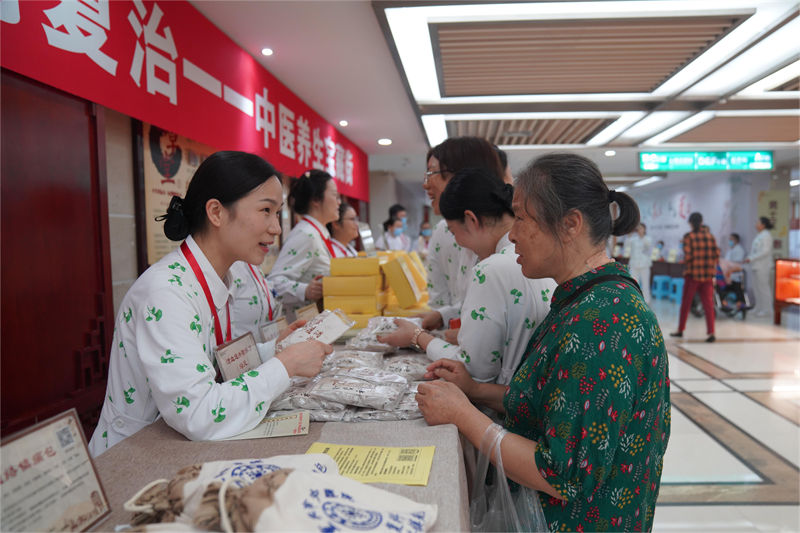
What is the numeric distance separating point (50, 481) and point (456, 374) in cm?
103

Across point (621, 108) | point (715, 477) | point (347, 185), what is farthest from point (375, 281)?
point (347, 185)

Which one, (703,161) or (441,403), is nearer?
(441,403)

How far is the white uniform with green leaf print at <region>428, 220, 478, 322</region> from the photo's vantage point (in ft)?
8.60

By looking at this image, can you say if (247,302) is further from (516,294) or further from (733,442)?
(733,442)

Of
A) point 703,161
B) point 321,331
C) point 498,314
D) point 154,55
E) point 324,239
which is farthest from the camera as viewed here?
point 703,161

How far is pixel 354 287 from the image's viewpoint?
2596mm

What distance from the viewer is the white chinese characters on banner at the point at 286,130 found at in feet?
16.5

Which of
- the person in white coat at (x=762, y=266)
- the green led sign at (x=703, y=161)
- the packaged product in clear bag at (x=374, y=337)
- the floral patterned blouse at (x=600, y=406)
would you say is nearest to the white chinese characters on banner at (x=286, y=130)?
the packaged product in clear bag at (x=374, y=337)

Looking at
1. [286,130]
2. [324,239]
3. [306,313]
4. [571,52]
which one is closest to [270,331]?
[306,313]

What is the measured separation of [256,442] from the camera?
1.20 meters

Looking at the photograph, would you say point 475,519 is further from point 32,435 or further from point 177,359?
point 32,435

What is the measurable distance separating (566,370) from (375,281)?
1604 millimetres

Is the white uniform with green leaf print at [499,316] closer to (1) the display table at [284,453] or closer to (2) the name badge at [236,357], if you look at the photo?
(1) the display table at [284,453]

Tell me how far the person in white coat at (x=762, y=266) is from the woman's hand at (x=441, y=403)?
33.6 ft
